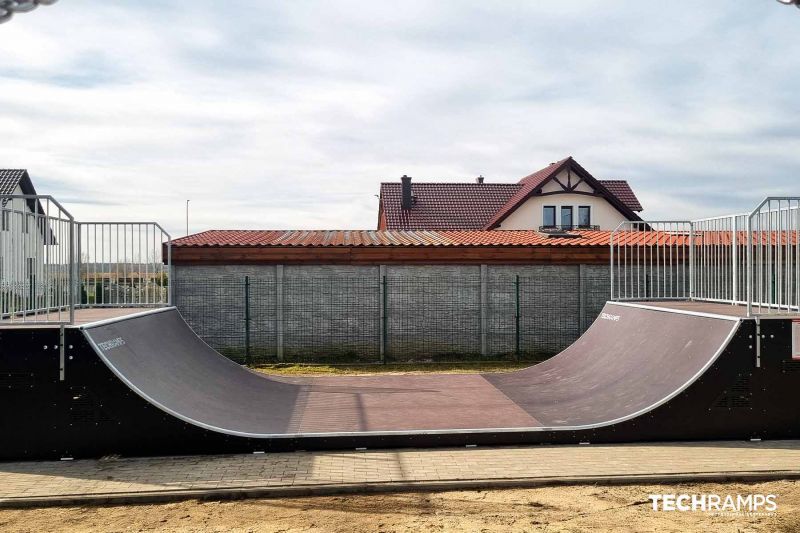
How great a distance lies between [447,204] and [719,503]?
31.3 m

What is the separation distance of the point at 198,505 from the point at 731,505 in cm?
437

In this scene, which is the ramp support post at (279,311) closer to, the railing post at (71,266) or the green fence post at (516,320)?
the green fence post at (516,320)

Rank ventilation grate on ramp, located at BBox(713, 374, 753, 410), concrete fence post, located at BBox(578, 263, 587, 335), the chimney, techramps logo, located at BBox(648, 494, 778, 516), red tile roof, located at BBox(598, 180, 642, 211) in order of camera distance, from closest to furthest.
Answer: techramps logo, located at BBox(648, 494, 778, 516)
ventilation grate on ramp, located at BBox(713, 374, 753, 410)
concrete fence post, located at BBox(578, 263, 587, 335)
the chimney
red tile roof, located at BBox(598, 180, 642, 211)

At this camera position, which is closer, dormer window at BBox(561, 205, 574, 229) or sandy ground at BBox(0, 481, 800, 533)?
sandy ground at BBox(0, 481, 800, 533)

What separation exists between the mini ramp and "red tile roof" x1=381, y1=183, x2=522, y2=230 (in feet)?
82.8

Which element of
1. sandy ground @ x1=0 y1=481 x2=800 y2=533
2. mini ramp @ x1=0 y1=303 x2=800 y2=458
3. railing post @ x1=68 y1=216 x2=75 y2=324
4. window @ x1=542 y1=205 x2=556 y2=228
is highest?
window @ x1=542 y1=205 x2=556 y2=228

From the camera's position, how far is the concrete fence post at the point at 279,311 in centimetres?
1636

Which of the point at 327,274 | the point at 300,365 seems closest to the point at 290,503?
the point at 300,365

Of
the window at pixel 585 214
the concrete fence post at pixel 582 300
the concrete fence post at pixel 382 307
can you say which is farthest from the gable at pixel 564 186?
the concrete fence post at pixel 382 307

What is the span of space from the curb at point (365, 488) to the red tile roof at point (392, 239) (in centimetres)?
1001

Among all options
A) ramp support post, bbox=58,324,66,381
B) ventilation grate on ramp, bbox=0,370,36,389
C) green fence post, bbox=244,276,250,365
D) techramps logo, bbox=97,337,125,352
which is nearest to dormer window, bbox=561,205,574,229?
green fence post, bbox=244,276,250,365

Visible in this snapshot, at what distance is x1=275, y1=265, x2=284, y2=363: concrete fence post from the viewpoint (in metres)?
16.4

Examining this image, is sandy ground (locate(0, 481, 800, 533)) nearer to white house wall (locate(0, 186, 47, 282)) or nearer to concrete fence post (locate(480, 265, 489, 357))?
white house wall (locate(0, 186, 47, 282))

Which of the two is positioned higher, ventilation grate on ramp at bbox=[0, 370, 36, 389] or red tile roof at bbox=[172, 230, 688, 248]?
red tile roof at bbox=[172, 230, 688, 248]
